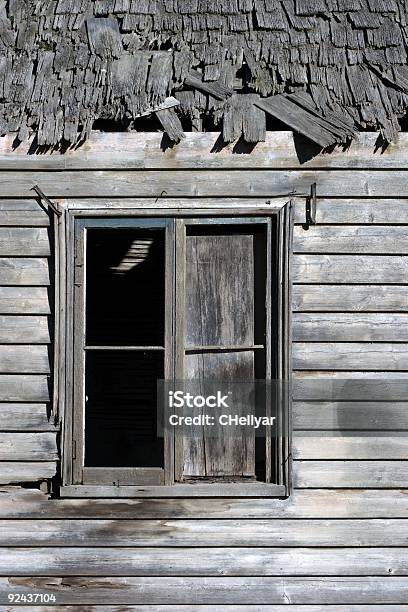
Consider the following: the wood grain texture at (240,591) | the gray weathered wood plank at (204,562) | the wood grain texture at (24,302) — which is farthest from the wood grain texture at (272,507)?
the wood grain texture at (24,302)

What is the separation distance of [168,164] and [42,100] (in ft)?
2.69

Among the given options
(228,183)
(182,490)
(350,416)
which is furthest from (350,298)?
(182,490)

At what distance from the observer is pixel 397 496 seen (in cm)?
432

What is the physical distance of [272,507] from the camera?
4.31 metres

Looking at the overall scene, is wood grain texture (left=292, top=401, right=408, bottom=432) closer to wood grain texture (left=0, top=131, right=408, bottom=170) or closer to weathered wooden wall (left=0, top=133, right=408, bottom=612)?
weathered wooden wall (left=0, top=133, right=408, bottom=612)

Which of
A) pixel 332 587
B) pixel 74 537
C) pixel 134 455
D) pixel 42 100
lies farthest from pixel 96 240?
pixel 332 587

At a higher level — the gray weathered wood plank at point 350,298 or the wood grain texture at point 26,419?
the gray weathered wood plank at point 350,298

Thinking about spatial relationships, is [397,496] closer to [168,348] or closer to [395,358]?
[395,358]

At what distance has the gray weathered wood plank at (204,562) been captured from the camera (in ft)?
14.1

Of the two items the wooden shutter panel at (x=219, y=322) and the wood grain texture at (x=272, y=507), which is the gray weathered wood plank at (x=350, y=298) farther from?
the wood grain texture at (x=272, y=507)

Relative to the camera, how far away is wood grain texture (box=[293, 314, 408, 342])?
436 cm

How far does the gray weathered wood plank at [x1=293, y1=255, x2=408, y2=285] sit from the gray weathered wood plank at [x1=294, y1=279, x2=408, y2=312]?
4cm

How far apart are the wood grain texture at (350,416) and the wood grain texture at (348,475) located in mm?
203

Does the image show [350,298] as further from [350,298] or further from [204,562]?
[204,562]
